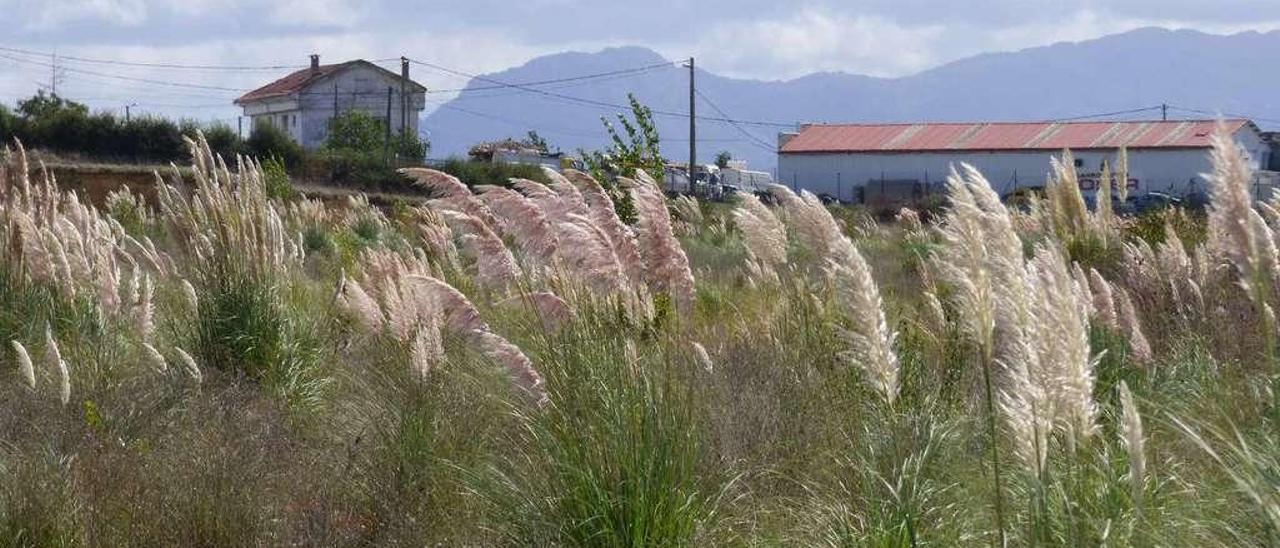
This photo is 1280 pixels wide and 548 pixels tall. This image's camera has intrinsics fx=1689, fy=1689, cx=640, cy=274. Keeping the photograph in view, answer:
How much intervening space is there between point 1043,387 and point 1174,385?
354cm

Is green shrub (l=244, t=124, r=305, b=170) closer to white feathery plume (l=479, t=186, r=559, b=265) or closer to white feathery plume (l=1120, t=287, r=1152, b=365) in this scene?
white feathery plume (l=1120, t=287, r=1152, b=365)

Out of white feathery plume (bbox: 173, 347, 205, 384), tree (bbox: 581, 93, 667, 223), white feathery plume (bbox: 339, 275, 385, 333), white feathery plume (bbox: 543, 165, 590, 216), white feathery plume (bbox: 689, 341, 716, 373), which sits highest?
tree (bbox: 581, 93, 667, 223)

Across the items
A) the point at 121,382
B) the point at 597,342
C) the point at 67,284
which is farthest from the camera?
the point at 67,284

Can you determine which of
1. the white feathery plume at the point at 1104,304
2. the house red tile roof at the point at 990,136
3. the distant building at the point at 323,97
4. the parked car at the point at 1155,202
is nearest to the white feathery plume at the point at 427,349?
the white feathery plume at the point at 1104,304

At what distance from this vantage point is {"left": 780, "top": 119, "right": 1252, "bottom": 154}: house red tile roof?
6128 cm

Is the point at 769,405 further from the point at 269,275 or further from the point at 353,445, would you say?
the point at 269,275

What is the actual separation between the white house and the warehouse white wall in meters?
0.04

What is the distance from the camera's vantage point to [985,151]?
63.7 m

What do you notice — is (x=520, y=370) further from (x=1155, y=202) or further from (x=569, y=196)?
(x=1155, y=202)

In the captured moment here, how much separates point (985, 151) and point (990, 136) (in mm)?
3243

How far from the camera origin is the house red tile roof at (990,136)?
2413 inches

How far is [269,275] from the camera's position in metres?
8.43

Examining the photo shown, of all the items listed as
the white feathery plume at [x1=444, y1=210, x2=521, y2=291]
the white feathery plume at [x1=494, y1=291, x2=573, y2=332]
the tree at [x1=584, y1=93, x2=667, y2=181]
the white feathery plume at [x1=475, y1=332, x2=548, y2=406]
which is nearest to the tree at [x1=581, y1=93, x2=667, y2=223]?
the tree at [x1=584, y1=93, x2=667, y2=181]

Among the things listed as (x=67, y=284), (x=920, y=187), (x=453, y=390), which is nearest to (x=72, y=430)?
(x=453, y=390)
